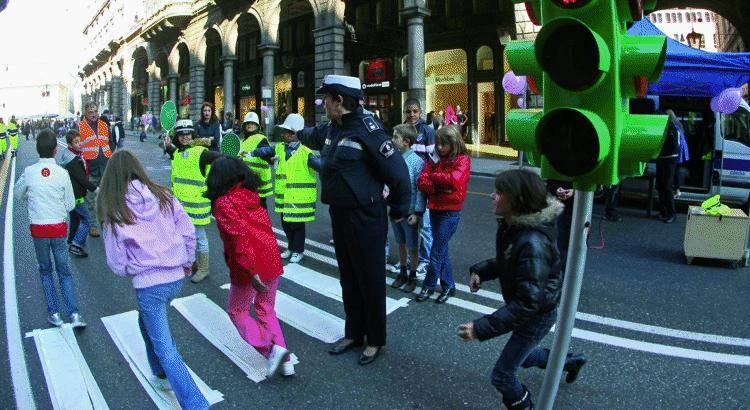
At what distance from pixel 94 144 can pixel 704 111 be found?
11214 millimetres

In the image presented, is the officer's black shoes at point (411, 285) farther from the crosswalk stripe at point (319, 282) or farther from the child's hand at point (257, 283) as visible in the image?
the child's hand at point (257, 283)

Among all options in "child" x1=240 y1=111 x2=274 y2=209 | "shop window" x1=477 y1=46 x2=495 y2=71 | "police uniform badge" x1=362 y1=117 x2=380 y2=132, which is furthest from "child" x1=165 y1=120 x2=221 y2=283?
"shop window" x1=477 y1=46 x2=495 y2=71

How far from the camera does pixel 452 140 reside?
5410mm

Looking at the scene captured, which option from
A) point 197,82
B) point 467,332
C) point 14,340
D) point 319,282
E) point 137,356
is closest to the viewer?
point 467,332

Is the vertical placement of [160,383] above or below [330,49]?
below

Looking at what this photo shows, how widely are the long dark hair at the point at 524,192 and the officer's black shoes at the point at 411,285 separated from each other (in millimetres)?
3049

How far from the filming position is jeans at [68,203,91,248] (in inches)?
307

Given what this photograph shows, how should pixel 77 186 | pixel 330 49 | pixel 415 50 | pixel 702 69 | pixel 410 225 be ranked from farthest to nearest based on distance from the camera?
pixel 330 49 → pixel 415 50 → pixel 702 69 → pixel 77 186 → pixel 410 225

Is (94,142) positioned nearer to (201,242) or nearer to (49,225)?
(201,242)

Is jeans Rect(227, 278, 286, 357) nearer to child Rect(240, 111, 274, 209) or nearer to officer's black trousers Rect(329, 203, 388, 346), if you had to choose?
officer's black trousers Rect(329, 203, 388, 346)

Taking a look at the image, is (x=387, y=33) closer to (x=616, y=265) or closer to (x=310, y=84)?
(x=310, y=84)

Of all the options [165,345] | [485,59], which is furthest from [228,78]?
[165,345]

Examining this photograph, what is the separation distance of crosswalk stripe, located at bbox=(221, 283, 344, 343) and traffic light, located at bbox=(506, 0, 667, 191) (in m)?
3.12

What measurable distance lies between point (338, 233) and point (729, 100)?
8.40 metres
